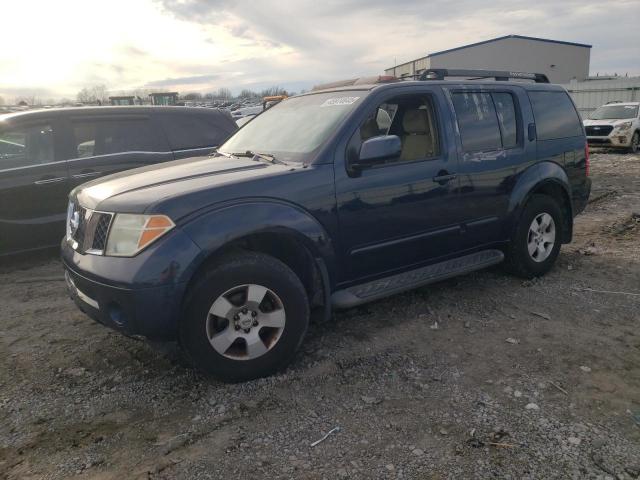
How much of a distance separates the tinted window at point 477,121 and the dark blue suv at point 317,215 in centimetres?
1

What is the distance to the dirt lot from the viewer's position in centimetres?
241

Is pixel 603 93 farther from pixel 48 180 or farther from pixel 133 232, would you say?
pixel 133 232

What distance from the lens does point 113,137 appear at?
19.5 ft

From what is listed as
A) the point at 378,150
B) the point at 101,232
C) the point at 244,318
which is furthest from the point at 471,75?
the point at 101,232

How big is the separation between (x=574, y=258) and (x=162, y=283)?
456cm

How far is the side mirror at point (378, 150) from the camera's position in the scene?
132 inches

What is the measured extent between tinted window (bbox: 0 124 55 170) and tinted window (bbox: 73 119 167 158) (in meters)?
0.29

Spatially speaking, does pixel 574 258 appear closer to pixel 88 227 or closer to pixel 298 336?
pixel 298 336

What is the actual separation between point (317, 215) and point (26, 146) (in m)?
3.96

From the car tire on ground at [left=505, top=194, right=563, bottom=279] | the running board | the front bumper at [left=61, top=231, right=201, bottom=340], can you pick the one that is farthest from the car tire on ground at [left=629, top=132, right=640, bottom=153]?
the front bumper at [left=61, top=231, right=201, bottom=340]

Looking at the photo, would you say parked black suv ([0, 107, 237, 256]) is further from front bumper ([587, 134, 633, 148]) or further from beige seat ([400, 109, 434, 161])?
front bumper ([587, 134, 633, 148])

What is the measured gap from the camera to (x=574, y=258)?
216 inches

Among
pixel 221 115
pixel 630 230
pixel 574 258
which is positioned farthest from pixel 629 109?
pixel 221 115

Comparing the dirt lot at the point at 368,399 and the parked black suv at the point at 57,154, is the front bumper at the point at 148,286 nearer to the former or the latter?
the dirt lot at the point at 368,399
